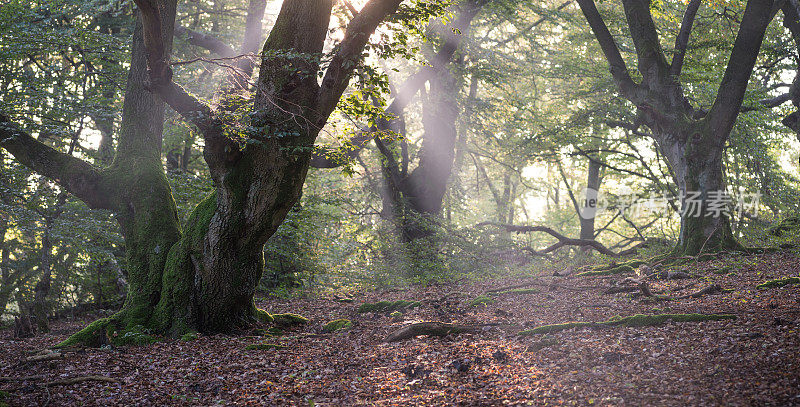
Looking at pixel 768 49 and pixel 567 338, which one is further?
pixel 768 49

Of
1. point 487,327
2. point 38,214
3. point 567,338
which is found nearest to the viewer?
point 567,338

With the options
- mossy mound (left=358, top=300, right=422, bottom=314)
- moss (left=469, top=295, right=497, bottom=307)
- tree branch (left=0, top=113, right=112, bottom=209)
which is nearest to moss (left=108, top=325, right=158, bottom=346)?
tree branch (left=0, top=113, right=112, bottom=209)

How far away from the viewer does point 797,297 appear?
222 inches

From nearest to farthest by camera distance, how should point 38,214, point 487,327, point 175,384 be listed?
point 175,384
point 487,327
point 38,214

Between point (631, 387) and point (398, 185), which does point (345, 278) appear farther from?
point (631, 387)

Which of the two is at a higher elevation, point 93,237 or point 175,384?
point 93,237

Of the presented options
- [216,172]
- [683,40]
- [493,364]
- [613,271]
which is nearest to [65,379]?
[216,172]

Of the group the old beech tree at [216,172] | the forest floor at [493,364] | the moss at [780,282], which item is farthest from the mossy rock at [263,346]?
the moss at [780,282]

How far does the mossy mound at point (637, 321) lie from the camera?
5.34 metres

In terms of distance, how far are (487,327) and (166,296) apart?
4.51 meters

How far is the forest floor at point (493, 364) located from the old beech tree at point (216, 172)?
731 mm

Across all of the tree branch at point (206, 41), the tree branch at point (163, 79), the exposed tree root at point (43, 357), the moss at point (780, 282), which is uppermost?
the tree branch at point (206, 41)

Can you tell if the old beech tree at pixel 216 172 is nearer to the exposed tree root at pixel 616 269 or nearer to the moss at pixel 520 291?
the moss at pixel 520 291

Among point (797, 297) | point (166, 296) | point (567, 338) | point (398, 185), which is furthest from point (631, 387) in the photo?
point (398, 185)
